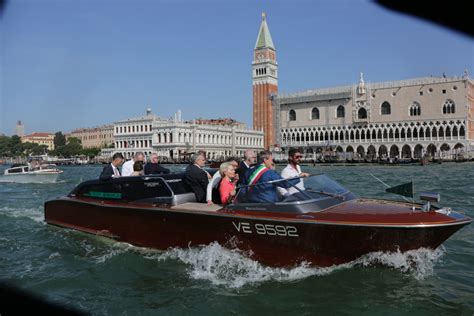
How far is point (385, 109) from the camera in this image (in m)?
67.3

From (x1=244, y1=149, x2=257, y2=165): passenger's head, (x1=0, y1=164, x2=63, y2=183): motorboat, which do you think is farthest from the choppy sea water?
(x1=0, y1=164, x2=63, y2=183): motorboat

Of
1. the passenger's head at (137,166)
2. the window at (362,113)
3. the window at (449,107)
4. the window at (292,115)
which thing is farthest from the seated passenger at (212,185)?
the window at (292,115)

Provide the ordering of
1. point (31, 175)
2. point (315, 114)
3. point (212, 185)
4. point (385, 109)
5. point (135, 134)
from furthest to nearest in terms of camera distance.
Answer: point (135, 134)
point (315, 114)
point (385, 109)
point (31, 175)
point (212, 185)

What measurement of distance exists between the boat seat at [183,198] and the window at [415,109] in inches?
2461

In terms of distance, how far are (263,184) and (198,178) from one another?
1.46 m

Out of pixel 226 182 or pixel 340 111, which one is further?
pixel 340 111

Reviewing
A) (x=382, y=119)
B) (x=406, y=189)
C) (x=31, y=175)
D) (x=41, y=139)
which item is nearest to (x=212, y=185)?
(x=406, y=189)

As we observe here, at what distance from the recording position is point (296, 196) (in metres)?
5.96

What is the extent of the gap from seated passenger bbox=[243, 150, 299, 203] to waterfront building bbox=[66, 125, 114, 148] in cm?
12706

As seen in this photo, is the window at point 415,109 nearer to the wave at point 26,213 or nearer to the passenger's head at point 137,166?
the wave at point 26,213

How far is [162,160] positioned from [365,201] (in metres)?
80.5

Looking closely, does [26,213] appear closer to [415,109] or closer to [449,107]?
[449,107]

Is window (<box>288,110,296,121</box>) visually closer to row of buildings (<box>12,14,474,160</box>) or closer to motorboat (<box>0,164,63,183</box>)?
row of buildings (<box>12,14,474,160</box>)

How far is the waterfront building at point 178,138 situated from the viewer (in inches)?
3420
